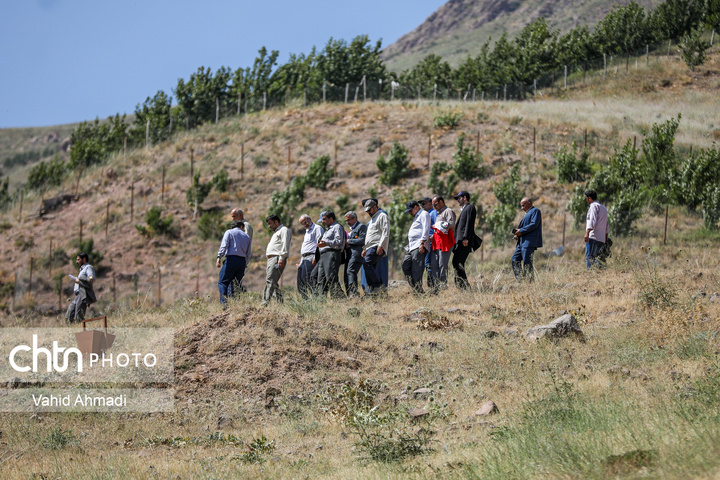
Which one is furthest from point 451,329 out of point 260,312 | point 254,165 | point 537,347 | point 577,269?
point 254,165

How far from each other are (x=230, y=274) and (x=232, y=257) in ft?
0.88

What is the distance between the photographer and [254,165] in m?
30.2

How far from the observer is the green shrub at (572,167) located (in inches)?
835

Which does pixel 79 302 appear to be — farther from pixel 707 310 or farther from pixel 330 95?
pixel 330 95

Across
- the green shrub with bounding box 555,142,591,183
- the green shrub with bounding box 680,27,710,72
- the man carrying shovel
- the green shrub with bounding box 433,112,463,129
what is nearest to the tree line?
the green shrub with bounding box 680,27,710,72

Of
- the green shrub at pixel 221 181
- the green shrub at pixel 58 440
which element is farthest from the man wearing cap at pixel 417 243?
the green shrub at pixel 221 181

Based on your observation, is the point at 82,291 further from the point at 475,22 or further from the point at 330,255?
the point at 475,22

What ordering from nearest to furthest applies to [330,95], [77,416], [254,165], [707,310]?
1. [77,416]
2. [707,310]
3. [254,165]
4. [330,95]

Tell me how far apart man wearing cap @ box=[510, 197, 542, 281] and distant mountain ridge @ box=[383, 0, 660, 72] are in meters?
102

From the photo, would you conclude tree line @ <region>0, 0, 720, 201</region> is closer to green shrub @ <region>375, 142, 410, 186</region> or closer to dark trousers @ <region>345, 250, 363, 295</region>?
green shrub @ <region>375, 142, 410, 186</region>

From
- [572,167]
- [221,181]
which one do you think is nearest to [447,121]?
[572,167]

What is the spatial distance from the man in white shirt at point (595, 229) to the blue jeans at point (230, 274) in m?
5.57

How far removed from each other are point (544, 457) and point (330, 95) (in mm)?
38763

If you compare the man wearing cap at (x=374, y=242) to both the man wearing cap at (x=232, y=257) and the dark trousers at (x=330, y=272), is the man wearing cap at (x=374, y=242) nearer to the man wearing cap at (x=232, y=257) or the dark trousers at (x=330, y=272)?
the dark trousers at (x=330, y=272)
